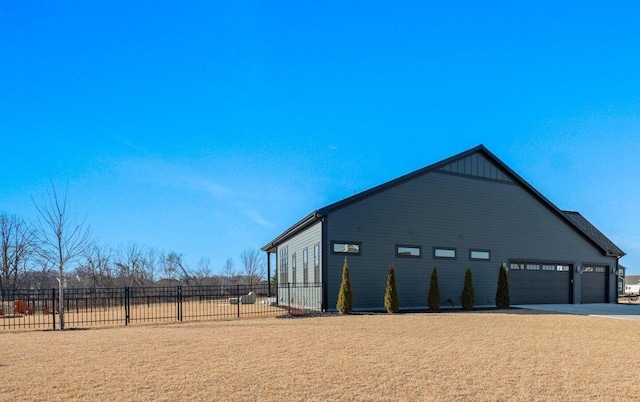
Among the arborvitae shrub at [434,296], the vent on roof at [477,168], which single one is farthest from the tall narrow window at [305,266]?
the vent on roof at [477,168]

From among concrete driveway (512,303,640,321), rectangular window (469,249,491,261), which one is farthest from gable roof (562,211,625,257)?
rectangular window (469,249,491,261)

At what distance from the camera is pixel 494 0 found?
40.5 ft

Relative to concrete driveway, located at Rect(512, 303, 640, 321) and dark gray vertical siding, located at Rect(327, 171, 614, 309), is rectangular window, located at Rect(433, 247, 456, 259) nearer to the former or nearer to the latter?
dark gray vertical siding, located at Rect(327, 171, 614, 309)

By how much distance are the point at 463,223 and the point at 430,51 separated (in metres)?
8.37

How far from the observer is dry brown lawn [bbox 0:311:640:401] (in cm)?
568

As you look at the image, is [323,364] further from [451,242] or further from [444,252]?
[451,242]

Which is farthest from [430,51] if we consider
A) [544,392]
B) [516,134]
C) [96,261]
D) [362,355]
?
[96,261]

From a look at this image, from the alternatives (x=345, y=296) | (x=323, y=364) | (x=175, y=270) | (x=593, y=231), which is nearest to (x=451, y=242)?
(x=345, y=296)

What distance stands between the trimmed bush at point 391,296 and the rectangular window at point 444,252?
116 inches

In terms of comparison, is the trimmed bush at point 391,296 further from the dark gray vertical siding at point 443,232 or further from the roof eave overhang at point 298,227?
the roof eave overhang at point 298,227

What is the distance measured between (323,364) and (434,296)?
12.0 meters

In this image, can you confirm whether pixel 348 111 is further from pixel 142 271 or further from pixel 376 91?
pixel 142 271

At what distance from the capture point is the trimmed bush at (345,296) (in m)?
16.5

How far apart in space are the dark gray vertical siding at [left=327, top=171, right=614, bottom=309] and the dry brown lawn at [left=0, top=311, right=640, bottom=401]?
5.65m
